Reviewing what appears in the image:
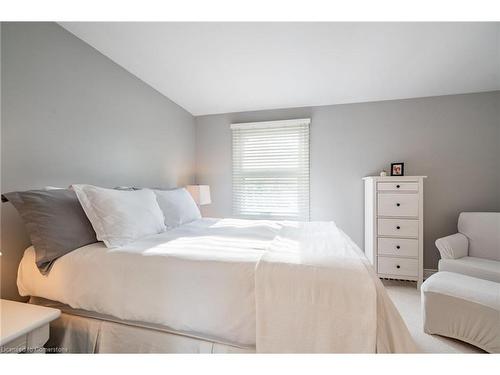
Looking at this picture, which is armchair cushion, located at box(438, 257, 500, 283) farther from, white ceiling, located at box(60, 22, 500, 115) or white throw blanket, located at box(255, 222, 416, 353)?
white ceiling, located at box(60, 22, 500, 115)

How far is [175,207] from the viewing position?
6.75 ft

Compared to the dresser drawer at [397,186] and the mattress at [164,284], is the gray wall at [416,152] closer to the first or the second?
the dresser drawer at [397,186]

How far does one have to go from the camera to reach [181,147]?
3156 millimetres

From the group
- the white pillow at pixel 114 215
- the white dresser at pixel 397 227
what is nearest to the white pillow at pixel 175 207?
the white pillow at pixel 114 215

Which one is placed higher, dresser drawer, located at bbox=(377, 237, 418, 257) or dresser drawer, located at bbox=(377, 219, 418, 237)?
dresser drawer, located at bbox=(377, 219, 418, 237)

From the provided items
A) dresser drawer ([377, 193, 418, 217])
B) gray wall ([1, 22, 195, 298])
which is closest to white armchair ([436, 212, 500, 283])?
dresser drawer ([377, 193, 418, 217])

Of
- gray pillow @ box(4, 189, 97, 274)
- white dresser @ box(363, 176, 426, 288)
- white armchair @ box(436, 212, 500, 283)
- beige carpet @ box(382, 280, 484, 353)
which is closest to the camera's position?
gray pillow @ box(4, 189, 97, 274)

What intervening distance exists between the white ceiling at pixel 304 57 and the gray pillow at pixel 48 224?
4.55 feet

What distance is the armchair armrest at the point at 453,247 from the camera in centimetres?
207

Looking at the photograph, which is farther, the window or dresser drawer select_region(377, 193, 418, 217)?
the window

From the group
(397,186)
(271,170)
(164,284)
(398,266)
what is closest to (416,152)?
(397,186)

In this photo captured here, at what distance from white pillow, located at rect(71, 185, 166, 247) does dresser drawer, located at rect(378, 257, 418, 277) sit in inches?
99.8

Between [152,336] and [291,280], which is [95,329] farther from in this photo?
[291,280]

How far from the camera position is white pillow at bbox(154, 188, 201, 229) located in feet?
6.43
